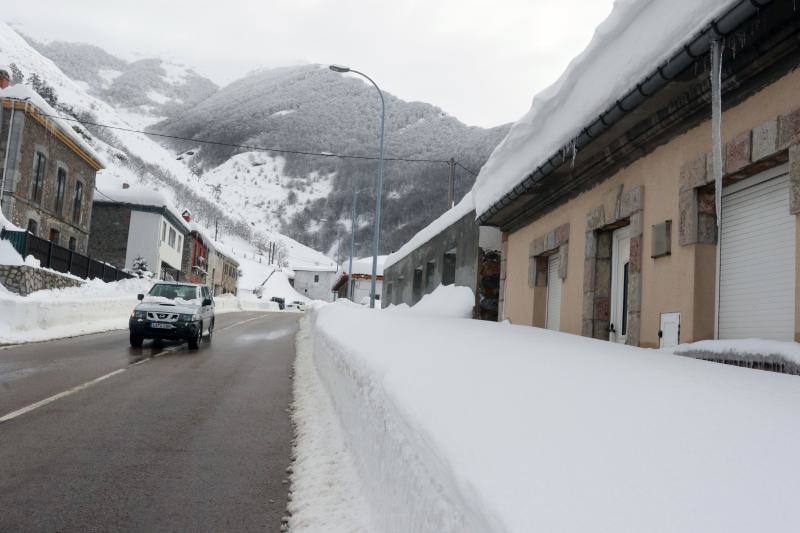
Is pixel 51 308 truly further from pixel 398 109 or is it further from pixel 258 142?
pixel 398 109

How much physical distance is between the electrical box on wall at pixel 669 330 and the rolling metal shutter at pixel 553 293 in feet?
11.2

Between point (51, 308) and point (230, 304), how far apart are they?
31228mm

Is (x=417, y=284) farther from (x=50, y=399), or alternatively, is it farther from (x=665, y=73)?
(x=665, y=73)

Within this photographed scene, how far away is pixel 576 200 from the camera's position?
8914 millimetres

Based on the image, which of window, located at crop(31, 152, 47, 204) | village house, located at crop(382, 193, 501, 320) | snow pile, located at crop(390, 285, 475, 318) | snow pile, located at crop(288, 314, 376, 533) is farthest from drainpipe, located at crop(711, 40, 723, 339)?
window, located at crop(31, 152, 47, 204)

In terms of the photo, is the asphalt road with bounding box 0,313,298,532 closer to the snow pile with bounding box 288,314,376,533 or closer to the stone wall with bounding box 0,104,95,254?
the snow pile with bounding box 288,314,376,533

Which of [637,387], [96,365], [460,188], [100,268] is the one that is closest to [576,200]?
[637,387]

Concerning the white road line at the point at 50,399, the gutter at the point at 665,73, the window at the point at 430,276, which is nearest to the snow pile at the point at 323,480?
the white road line at the point at 50,399

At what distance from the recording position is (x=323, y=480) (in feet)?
14.9

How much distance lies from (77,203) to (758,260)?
30.8 m

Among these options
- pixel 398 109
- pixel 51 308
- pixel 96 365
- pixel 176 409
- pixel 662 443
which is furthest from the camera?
pixel 398 109

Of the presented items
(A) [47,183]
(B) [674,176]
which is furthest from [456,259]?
(A) [47,183]

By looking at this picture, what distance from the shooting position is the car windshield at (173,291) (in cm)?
1583

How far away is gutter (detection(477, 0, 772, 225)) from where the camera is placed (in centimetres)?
416
